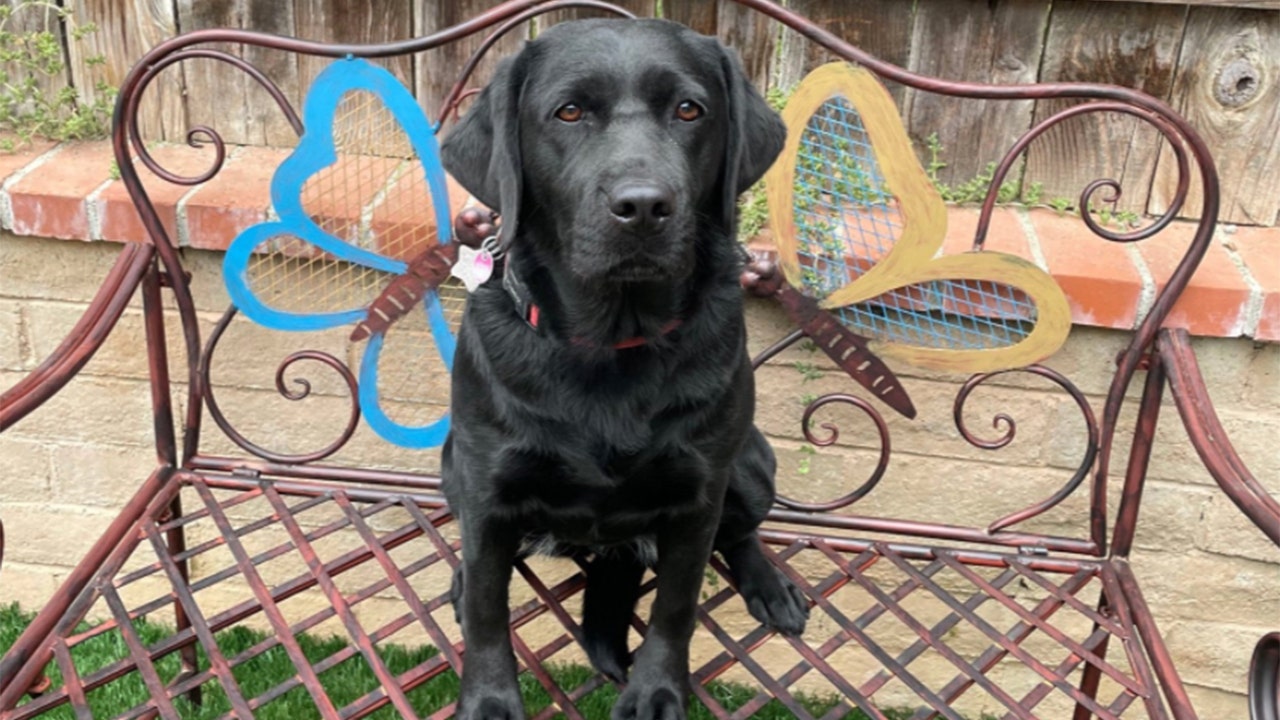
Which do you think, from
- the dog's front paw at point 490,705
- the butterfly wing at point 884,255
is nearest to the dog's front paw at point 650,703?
the dog's front paw at point 490,705

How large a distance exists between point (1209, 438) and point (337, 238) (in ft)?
5.12

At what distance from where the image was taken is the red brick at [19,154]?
2180 mm

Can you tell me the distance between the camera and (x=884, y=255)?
6.55 ft

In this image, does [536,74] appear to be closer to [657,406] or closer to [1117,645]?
[657,406]

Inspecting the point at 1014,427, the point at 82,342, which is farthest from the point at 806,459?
the point at 82,342

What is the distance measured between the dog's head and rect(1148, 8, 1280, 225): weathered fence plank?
104cm

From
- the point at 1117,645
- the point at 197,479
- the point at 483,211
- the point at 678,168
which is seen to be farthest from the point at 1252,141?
the point at 197,479

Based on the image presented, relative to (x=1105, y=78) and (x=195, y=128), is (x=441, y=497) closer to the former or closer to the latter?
(x=195, y=128)

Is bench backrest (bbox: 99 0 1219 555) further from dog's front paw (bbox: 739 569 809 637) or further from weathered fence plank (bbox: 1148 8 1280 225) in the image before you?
dog's front paw (bbox: 739 569 809 637)

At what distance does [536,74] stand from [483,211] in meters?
0.51

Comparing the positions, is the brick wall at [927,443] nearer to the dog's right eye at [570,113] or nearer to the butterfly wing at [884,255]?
the butterfly wing at [884,255]

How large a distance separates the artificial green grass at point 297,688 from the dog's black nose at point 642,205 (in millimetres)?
1282

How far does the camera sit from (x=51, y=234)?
7.02 ft

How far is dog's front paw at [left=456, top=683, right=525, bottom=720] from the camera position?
1.64 meters
